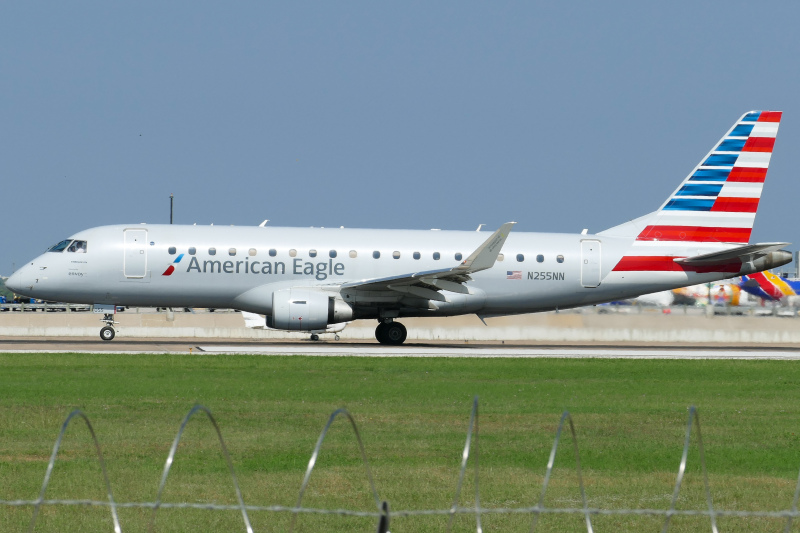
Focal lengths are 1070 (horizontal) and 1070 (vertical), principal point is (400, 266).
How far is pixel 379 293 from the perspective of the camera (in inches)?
1314

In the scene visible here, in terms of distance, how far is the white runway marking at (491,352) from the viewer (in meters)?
30.4

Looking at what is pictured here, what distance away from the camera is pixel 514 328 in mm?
41875

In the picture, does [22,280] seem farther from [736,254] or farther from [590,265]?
[736,254]

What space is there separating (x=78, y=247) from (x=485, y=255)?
12.6 metres

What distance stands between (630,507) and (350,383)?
39.6ft

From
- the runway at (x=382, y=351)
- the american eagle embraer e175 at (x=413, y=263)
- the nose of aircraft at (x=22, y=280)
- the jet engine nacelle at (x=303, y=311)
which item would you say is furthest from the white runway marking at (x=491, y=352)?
the nose of aircraft at (x=22, y=280)

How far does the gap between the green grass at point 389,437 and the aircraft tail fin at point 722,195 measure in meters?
10.9

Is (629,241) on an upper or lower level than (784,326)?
upper

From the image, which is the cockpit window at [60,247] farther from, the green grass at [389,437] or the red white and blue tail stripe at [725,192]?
the red white and blue tail stripe at [725,192]

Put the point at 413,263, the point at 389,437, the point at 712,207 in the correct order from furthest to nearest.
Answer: the point at 712,207 → the point at 413,263 → the point at 389,437

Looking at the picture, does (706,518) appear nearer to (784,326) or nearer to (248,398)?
(248,398)

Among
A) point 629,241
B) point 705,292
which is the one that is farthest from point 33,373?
point 705,292

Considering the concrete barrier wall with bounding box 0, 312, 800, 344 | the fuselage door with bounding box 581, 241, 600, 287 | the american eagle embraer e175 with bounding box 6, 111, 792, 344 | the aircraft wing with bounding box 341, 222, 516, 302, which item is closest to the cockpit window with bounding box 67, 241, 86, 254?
the american eagle embraer e175 with bounding box 6, 111, 792, 344

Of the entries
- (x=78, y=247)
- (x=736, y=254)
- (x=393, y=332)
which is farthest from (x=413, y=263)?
(x=78, y=247)
